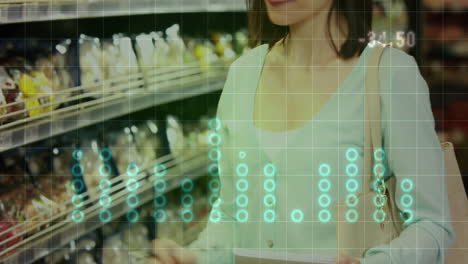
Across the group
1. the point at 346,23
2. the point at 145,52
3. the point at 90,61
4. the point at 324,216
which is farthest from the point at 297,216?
the point at 90,61

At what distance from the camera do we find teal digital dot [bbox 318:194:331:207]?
210 centimetres

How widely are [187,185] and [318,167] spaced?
49 centimetres

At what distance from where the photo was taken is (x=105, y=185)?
219cm

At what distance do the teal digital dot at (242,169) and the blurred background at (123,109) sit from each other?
0.09 m

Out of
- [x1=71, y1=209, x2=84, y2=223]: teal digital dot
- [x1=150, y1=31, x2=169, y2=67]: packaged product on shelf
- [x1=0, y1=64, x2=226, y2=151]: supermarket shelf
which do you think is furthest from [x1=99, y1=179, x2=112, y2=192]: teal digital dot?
[x1=150, y1=31, x2=169, y2=67]: packaged product on shelf

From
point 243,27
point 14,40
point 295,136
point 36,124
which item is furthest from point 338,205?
point 14,40

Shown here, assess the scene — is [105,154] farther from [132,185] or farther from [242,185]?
[242,185]

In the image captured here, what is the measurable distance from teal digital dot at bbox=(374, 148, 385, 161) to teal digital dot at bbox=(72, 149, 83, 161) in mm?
1084

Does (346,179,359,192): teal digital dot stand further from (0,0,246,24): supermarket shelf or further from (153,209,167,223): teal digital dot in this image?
(0,0,246,24): supermarket shelf

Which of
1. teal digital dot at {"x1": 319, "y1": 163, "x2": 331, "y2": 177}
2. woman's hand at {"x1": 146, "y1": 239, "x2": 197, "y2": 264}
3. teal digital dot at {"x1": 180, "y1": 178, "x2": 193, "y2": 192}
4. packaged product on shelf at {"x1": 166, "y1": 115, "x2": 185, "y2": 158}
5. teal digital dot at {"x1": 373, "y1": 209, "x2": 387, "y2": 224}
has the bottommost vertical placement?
woman's hand at {"x1": 146, "y1": 239, "x2": 197, "y2": 264}

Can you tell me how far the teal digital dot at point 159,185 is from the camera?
217 cm

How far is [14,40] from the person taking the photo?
219cm

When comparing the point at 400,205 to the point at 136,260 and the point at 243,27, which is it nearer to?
the point at 243,27

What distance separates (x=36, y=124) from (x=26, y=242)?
0.45 meters
